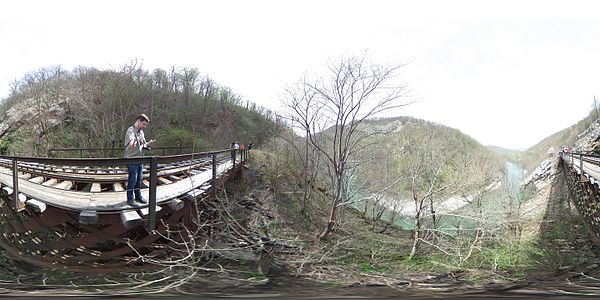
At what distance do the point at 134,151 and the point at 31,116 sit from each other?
1100cm

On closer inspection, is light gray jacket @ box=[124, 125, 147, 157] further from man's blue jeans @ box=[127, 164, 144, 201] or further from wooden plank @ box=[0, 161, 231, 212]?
wooden plank @ box=[0, 161, 231, 212]

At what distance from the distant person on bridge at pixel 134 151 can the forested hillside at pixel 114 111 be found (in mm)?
6496

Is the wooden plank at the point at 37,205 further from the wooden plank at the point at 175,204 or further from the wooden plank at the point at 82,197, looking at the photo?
the wooden plank at the point at 175,204

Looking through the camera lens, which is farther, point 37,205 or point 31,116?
point 31,116

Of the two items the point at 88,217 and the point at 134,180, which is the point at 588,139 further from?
the point at 88,217

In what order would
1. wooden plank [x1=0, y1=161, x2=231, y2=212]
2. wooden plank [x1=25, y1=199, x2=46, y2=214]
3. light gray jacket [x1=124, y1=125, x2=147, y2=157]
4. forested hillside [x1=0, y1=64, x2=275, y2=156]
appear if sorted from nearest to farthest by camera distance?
1. wooden plank [x1=25, y1=199, x2=46, y2=214]
2. wooden plank [x1=0, y1=161, x2=231, y2=212]
3. light gray jacket [x1=124, y1=125, x2=147, y2=157]
4. forested hillside [x1=0, y1=64, x2=275, y2=156]

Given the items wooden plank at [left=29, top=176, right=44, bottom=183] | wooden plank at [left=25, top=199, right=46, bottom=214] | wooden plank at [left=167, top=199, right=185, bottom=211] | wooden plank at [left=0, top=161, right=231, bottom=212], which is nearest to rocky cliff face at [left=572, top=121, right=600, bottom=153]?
wooden plank at [left=167, top=199, right=185, bottom=211]

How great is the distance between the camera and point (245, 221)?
935 cm

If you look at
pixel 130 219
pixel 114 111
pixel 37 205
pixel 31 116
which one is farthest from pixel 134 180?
pixel 31 116

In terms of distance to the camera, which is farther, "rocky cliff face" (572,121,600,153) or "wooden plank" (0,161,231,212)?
"rocky cliff face" (572,121,600,153)

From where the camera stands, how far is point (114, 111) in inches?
453

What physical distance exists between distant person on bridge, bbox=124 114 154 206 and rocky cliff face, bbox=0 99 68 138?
32.5 ft

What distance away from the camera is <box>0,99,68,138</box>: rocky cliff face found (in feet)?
37.7

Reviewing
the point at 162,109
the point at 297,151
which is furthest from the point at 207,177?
→ the point at 162,109
